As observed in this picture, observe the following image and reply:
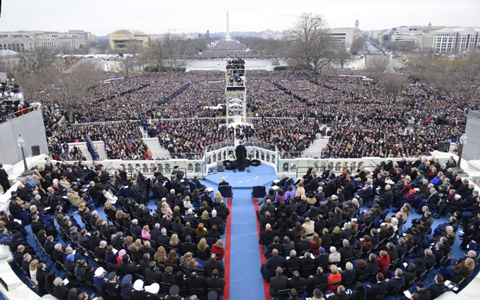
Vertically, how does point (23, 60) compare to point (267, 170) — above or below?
above

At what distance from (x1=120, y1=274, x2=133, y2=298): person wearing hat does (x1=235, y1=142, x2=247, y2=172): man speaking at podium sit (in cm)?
893

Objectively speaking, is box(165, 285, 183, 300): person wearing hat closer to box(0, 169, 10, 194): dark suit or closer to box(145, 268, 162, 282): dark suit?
box(145, 268, 162, 282): dark suit

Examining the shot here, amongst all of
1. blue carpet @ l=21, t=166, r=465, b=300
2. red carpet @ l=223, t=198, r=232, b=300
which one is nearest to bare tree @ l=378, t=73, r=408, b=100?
blue carpet @ l=21, t=166, r=465, b=300

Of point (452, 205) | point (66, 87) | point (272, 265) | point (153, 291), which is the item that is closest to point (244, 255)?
point (272, 265)

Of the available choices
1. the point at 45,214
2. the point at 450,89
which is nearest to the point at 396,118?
the point at 450,89

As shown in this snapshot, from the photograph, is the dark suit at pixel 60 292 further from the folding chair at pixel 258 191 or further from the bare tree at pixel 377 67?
the bare tree at pixel 377 67

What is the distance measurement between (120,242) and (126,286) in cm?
167

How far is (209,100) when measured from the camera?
148ft

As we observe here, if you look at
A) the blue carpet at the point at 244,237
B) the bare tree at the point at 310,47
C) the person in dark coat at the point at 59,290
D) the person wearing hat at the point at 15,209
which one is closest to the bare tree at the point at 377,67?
the bare tree at the point at 310,47

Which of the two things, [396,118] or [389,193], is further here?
[396,118]

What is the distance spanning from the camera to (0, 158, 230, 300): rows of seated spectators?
24.7 ft

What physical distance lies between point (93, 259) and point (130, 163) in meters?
7.53

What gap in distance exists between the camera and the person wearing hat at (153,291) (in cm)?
711

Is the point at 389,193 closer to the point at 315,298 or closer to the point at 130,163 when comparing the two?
the point at 315,298
